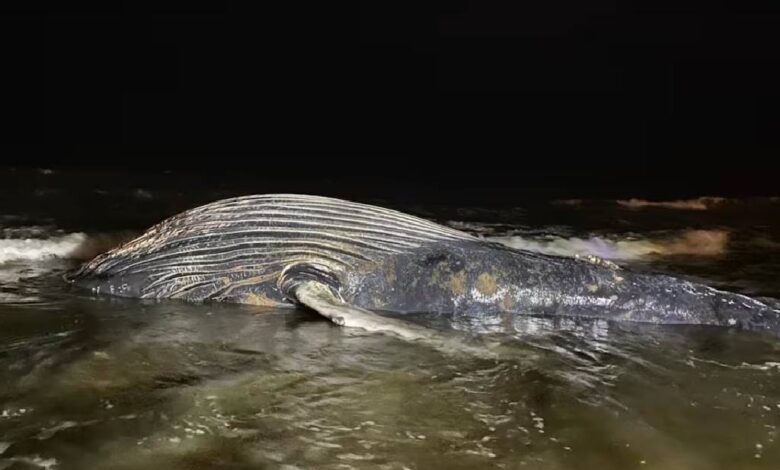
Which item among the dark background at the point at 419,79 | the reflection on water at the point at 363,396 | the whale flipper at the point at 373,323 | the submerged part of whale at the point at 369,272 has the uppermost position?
the dark background at the point at 419,79

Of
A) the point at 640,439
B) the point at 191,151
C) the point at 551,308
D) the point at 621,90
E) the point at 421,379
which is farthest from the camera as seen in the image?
the point at 621,90

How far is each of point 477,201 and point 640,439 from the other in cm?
1433

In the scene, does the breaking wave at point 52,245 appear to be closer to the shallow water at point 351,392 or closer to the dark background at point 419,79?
the shallow water at point 351,392

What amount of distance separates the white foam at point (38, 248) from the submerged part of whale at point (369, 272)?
7.11 feet

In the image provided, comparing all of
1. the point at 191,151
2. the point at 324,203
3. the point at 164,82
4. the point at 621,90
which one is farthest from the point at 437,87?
the point at 324,203

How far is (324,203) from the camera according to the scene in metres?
8.09

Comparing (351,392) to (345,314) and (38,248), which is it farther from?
(38,248)

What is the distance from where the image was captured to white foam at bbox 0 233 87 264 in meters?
9.73

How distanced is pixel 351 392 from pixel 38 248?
639 cm

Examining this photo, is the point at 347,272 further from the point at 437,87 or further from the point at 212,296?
the point at 437,87

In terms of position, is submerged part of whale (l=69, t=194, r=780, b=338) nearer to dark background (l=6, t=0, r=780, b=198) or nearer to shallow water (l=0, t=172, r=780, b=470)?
shallow water (l=0, t=172, r=780, b=470)

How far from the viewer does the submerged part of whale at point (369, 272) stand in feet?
24.8

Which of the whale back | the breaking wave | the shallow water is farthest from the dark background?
the shallow water

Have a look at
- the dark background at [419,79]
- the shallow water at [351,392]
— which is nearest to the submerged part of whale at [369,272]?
the shallow water at [351,392]
